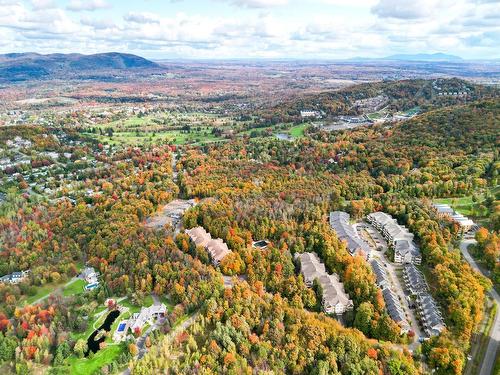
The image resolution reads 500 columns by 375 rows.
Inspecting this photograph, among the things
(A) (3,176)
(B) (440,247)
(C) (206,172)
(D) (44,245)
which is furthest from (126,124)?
(B) (440,247)

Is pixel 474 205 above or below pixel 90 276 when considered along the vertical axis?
above

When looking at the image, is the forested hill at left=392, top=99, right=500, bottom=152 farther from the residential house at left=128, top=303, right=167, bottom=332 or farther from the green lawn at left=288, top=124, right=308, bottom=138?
the residential house at left=128, top=303, right=167, bottom=332

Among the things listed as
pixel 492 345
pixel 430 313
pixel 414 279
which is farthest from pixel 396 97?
pixel 492 345

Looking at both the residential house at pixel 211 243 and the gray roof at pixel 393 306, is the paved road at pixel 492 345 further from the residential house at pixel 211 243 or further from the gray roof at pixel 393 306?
the residential house at pixel 211 243

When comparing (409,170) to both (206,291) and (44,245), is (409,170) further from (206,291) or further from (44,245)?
(44,245)

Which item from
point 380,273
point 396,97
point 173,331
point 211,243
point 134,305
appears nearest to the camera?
point 173,331

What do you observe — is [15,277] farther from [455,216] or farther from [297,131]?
[297,131]

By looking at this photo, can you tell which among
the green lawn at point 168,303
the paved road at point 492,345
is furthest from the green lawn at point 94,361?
the paved road at point 492,345
